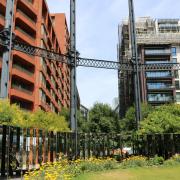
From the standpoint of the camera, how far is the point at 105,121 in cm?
5400

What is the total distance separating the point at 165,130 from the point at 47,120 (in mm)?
18335

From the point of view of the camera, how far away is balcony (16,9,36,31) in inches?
1894

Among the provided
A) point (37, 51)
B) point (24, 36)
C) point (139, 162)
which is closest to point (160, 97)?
point (24, 36)

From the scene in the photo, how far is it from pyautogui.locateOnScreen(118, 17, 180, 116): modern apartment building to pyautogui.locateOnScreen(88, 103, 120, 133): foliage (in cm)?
2175

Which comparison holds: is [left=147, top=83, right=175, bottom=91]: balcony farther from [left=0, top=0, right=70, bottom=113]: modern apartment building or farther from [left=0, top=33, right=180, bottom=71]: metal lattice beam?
[left=0, top=33, right=180, bottom=71]: metal lattice beam

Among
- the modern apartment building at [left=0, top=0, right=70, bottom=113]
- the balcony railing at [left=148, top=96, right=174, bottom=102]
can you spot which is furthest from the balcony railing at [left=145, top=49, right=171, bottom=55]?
the modern apartment building at [left=0, top=0, right=70, bottom=113]

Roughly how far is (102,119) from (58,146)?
37302mm

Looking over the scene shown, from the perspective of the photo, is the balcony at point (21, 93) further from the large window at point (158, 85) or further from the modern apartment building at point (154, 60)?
the large window at point (158, 85)

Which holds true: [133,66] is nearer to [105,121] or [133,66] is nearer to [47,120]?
[47,120]

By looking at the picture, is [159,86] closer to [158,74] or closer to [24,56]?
[158,74]

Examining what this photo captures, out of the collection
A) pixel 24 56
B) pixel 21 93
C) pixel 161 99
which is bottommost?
pixel 21 93

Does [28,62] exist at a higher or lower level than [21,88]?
higher

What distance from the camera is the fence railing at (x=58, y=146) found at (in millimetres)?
13930

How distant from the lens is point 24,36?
4916 cm
